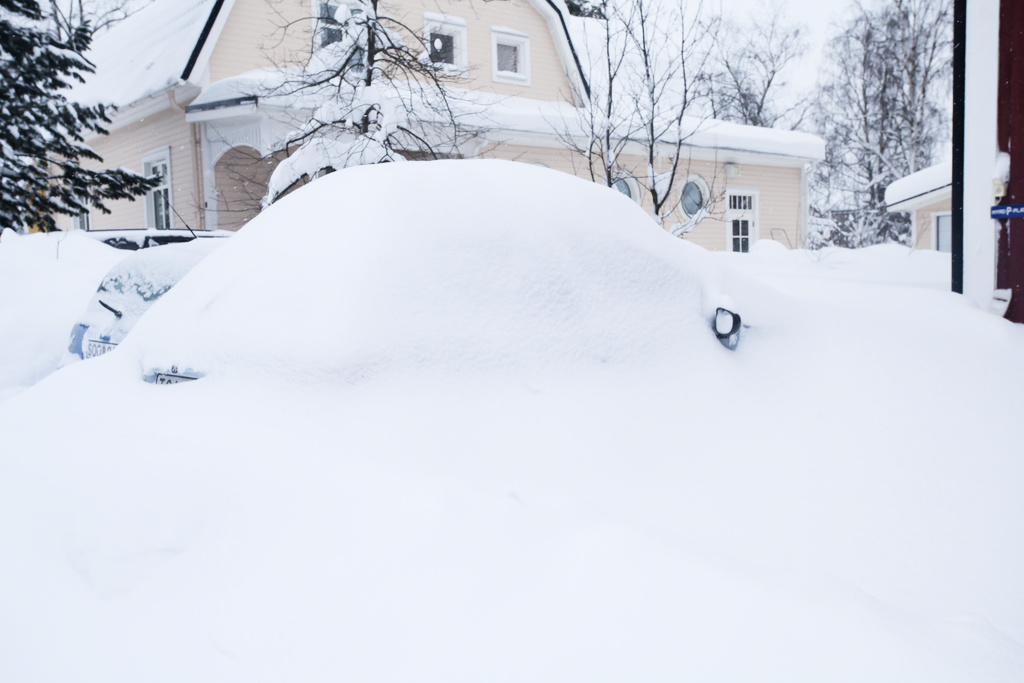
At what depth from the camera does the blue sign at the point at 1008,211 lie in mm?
4852

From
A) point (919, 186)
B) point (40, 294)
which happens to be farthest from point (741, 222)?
point (40, 294)

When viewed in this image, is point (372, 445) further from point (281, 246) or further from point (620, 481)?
point (281, 246)

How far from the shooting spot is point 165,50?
1338 centimetres

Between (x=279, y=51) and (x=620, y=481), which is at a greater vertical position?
(x=279, y=51)

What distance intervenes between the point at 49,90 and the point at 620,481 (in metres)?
14.3

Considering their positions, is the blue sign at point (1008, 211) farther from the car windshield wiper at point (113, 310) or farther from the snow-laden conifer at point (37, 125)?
the snow-laden conifer at point (37, 125)

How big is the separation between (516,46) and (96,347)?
517 inches

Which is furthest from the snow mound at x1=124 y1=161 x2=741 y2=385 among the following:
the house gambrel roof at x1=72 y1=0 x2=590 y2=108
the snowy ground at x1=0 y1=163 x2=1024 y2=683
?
the house gambrel roof at x1=72 y1=0 x2=590 y2=108

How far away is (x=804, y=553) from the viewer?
210 cm

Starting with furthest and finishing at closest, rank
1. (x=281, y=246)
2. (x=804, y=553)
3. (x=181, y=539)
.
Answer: (x=281, y=246), (x=804, y=553), (x=181, y=539)

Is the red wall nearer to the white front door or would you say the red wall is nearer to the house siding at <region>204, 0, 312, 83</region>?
the house siding at <region>204, 0, 312, 83</region>

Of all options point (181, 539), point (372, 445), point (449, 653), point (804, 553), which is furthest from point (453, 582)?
point (804, 553)

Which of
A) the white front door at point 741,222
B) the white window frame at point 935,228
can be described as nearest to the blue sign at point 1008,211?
the white front door at point 741,222

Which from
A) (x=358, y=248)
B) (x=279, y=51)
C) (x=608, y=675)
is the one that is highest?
(x=279, y=51)
